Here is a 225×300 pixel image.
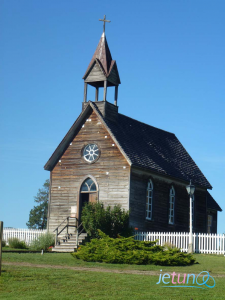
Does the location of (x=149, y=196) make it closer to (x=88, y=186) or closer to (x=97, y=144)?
(x=88, y=186)

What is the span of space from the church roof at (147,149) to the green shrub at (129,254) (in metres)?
9.70

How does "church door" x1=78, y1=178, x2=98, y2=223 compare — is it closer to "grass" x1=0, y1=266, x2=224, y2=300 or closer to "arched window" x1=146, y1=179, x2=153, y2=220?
"arched window" x1=146, y1=179, x2=153, y2=220

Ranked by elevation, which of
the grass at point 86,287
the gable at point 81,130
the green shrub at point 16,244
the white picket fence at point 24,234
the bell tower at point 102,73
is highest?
the bell tower at point 102,73

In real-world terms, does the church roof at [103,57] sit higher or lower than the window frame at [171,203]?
higher

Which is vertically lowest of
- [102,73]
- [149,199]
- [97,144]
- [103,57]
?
[149,199]

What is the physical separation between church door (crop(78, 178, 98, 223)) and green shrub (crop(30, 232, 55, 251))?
2292mm

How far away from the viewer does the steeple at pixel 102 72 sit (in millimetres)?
36281

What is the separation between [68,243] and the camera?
3234 centimetres

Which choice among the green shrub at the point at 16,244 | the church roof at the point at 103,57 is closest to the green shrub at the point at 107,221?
the green shrub at the point at 16,244

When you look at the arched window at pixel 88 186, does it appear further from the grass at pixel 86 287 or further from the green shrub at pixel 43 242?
the grass at pixel 86 287

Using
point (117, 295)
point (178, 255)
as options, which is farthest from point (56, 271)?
point (178, 255)

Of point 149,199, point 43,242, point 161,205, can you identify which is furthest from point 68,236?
point 161,205

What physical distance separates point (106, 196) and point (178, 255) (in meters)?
11.3

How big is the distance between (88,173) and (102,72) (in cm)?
699
